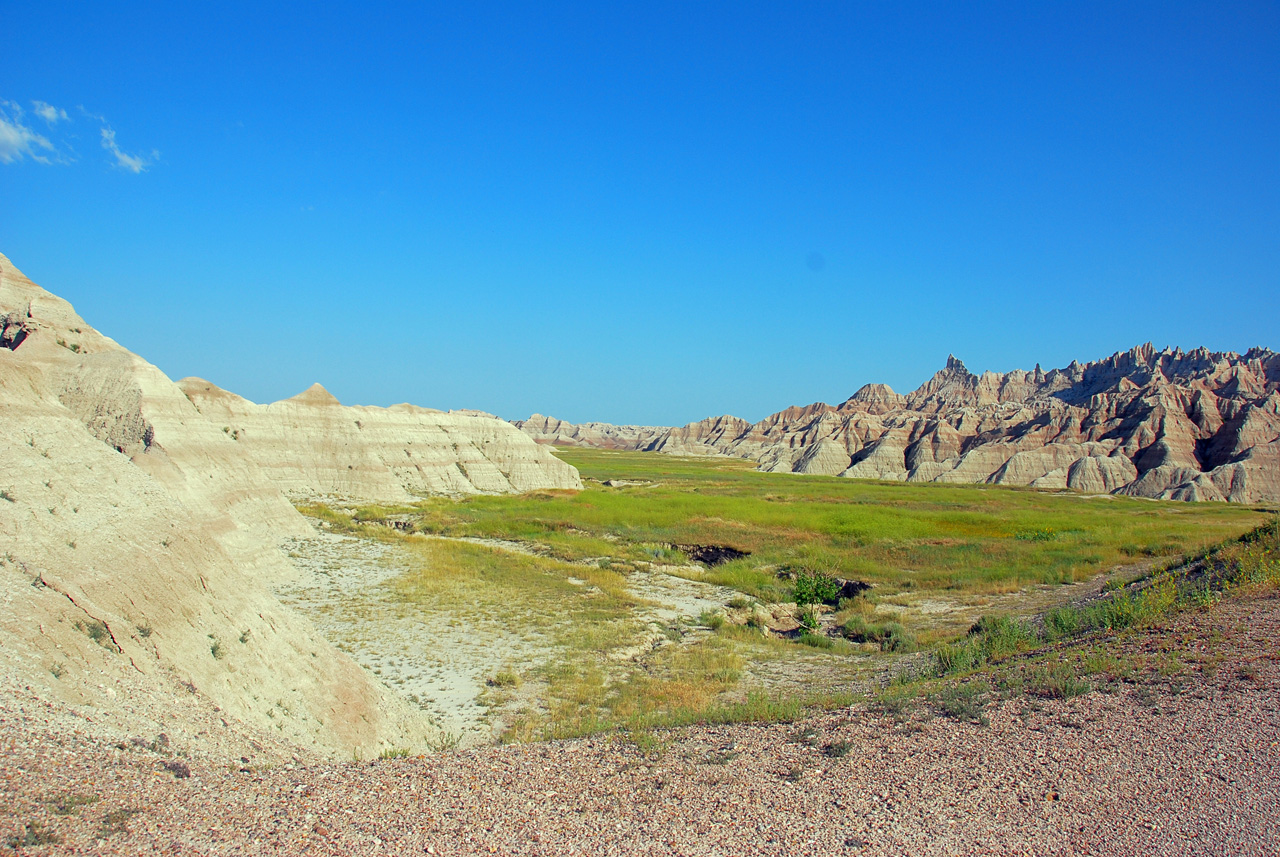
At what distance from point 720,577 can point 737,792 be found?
20.3m

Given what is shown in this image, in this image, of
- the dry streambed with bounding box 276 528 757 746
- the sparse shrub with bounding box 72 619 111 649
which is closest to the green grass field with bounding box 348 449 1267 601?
the dry streambed with bounding box 276 528 757 746

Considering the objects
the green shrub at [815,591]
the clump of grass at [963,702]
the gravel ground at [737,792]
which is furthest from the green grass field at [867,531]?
the gravel ground at [737,792]

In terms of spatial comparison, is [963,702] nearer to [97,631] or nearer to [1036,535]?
[97,631]

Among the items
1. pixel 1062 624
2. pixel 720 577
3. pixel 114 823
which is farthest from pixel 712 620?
pixel 114 823

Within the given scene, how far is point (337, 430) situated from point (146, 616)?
37745 mm

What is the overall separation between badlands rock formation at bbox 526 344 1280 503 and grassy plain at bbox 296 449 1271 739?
68.5 feet

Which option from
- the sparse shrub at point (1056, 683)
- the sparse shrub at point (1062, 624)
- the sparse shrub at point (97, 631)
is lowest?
the sparse shrub at point (1062, 624)

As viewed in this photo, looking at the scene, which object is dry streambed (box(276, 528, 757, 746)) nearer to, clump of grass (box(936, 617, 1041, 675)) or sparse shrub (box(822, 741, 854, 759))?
sparse shrub (box(822, 741, 854, 759))

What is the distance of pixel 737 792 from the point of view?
6.03 meters

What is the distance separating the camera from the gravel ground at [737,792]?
193 inches

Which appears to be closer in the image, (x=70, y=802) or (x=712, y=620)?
(x=70, y=802)

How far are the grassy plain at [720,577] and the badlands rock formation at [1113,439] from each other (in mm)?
20876

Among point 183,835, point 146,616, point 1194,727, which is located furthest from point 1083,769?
point 146,616

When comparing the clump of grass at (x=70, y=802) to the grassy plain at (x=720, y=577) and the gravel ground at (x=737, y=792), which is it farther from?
the grassy plain at (x=720, y=577)
